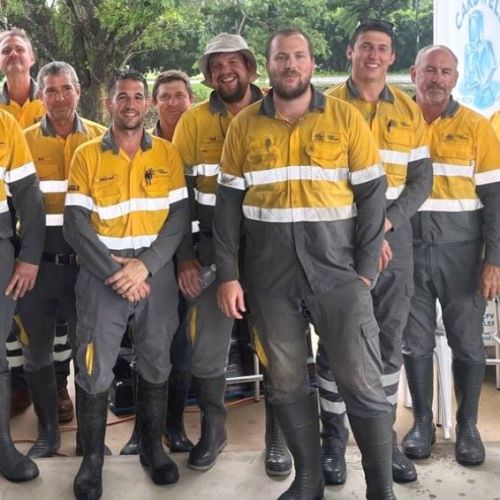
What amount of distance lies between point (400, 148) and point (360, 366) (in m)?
0.91

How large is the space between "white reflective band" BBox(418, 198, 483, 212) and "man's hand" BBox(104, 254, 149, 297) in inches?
47.2

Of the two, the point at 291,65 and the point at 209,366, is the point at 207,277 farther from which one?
the point at 291,65

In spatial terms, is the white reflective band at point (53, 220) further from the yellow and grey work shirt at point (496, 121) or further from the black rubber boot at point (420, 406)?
the yellow and grey work shirt at point (496, 121)

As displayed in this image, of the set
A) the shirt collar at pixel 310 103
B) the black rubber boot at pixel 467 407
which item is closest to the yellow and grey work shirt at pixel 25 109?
the shirt collar at pixel 310 103

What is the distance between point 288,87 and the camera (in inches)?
93.9

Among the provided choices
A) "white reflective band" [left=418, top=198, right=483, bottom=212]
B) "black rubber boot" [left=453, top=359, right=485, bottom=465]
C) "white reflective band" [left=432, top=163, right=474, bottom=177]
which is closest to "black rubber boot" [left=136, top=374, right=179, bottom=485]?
"black rubber boot" [left=453, top=359, right=485, bottom=465]

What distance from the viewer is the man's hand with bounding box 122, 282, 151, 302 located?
260cm

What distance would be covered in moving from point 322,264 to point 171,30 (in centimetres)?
363

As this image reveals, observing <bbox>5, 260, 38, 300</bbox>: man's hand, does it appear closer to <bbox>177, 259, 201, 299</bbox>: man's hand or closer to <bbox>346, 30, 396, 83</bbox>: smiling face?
<bbox>177, 259, 201, 299</bbox>: man's hand

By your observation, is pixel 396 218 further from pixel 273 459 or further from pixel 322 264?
pixel 273 459

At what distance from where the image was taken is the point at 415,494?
2654mm

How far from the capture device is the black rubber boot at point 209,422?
2895 millimetres

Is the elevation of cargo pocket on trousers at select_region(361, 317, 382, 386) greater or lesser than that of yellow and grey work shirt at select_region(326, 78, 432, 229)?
lesser

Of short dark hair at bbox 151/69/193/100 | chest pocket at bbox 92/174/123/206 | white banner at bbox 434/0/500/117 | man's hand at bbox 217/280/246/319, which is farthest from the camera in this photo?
white banner at bbox 434/0/500/117
